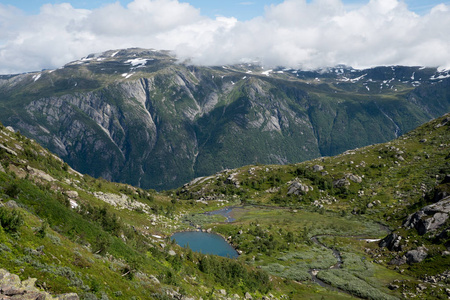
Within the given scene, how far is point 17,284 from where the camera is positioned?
16.4m

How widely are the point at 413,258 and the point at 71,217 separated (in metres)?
80.6

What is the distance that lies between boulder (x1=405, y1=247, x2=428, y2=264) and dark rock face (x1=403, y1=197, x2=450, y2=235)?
10040 millimetres

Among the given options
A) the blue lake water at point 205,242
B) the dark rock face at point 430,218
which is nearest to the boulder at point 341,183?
the dark rock face at point 430,218

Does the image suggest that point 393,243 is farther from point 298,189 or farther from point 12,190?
point 12,190

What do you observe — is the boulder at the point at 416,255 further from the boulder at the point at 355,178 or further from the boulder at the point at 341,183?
the boulder at the point at 355,178

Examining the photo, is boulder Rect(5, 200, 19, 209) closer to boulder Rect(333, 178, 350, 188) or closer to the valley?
the valley

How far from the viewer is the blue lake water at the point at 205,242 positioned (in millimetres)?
90694

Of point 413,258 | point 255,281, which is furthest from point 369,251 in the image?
point 255,281

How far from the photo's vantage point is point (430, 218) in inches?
3319

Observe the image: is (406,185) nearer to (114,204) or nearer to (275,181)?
(275,181)

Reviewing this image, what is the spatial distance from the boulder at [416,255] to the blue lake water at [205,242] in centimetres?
4664

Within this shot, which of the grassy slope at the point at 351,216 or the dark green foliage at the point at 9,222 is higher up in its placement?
the dark green foliage at the point at 9,222

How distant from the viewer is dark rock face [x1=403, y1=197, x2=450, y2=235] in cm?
8200

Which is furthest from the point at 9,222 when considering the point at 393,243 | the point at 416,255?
the point at 393,243
